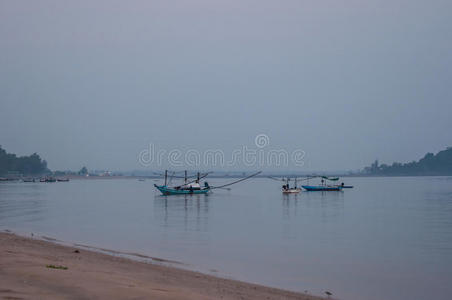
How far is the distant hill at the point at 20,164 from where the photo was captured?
16262 cm

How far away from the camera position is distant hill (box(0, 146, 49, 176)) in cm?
16262

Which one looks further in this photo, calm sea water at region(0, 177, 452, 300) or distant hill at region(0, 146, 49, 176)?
distant hill at region(0, 146, 49, 176)

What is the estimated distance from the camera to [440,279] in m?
13.0

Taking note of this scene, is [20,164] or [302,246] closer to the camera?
[302,246]

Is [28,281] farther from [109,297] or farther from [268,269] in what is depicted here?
[268,269]

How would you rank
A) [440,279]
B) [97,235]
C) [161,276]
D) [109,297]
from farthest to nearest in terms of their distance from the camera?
1. [97,235]
2. [440,279]
3. [161,276]
4. [109,297]

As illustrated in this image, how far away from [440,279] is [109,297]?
33.8 ft

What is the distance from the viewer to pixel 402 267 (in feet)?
48.3

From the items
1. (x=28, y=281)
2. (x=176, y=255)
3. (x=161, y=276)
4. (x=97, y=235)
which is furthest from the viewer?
(x=97, y=235)

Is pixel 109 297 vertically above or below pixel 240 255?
above

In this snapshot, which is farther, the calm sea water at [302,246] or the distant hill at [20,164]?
the distant hill at [20,164]

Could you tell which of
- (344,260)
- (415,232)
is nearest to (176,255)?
(344,260)

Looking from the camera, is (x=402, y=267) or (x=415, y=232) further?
(x=415, y=232)

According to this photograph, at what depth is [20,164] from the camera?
172 m
